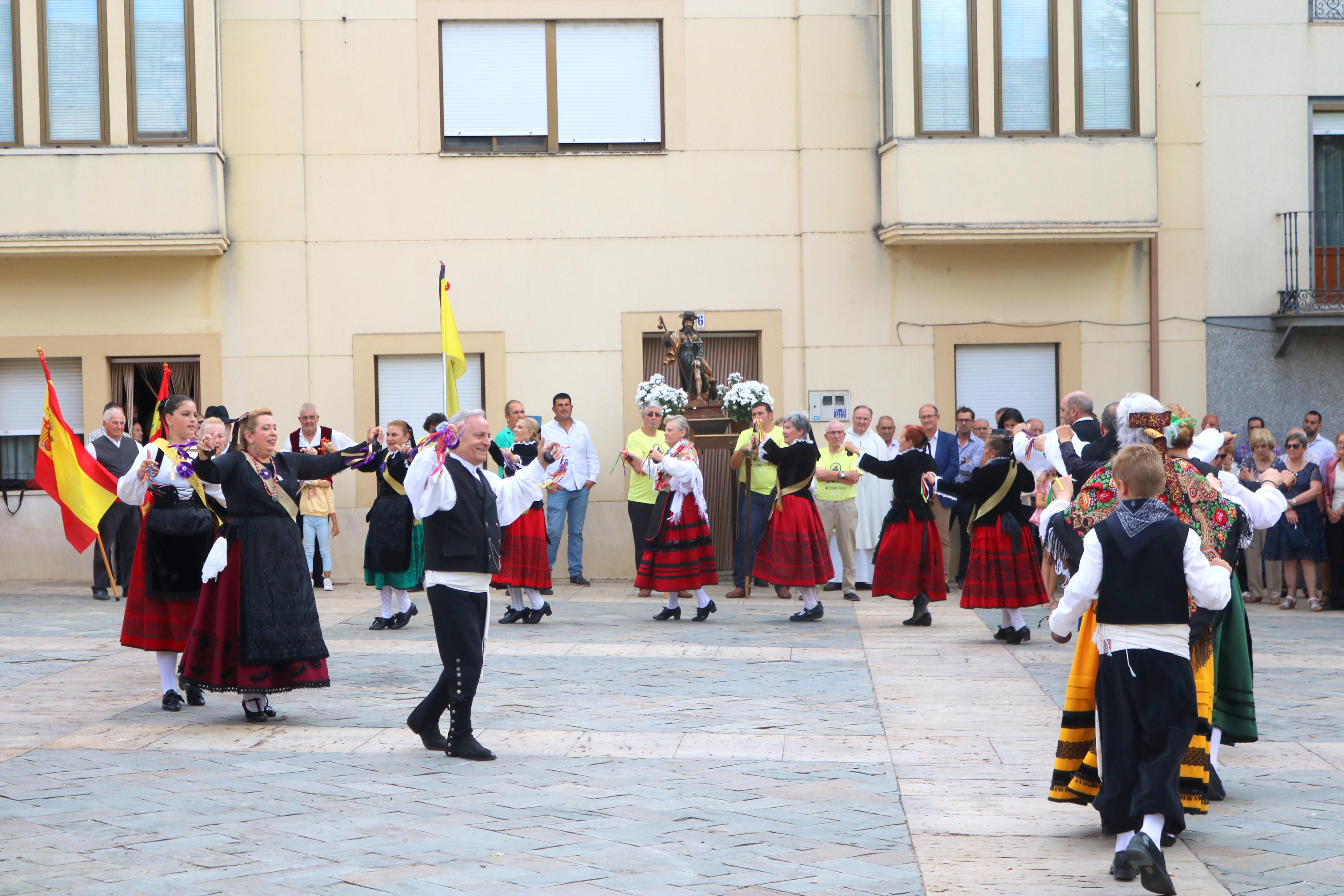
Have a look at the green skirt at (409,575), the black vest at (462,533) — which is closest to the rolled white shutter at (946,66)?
the green skirt at (409,575)

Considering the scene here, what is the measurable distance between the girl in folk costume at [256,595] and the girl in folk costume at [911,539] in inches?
205

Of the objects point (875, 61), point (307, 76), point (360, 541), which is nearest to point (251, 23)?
point (307, 76)

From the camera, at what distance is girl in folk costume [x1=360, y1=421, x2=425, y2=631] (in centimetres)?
1167

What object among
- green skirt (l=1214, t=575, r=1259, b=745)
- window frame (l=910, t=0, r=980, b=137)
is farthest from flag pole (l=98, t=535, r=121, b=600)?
green skirt (l=1214, t=575, r=1259, b=745)

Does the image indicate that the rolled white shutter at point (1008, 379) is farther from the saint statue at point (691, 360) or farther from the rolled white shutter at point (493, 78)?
the rolled white shutter at point (493, 78)

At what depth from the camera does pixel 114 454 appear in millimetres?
14281

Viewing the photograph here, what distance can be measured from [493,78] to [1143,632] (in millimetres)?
12337

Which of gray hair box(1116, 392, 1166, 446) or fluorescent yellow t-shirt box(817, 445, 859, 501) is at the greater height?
gray hair box(1116, 392, 1166, 446)

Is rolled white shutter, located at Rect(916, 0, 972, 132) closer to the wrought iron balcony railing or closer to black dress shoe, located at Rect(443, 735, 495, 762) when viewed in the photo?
the wrought iron balcony railing

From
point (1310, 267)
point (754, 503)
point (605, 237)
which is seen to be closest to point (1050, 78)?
point (1310, 267)

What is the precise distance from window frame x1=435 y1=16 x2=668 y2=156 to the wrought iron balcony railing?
6.89 m

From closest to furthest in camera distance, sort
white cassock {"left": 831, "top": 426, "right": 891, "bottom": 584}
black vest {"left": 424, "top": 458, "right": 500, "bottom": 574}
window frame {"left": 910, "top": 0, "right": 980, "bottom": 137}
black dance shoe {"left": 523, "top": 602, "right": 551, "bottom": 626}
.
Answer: black vest {"left": 424, "top": 458, "right": 500, "bottom": 574}
black dance shoe {"left": 523, "top": 602, "right": 551, "bottom": 626}
white cassock {"left": 831, "top": 426, "right": 891, "bottom": 584}
window frame {"left": 910, "top": 0, "right": 980, "bottom": 137}

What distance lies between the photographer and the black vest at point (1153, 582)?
5.07 m

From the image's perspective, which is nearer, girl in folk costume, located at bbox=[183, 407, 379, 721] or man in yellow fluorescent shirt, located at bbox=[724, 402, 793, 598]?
girl in folk costume, located at bbox=[183, 407, 379, 721]
